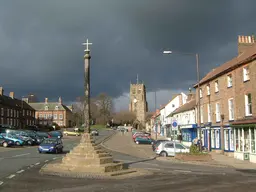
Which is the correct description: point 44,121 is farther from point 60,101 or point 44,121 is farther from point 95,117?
point 95,117

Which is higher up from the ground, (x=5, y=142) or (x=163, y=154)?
(x=5, y=142)

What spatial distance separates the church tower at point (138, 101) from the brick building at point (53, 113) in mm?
34631

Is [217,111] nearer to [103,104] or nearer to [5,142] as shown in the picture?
[5,142]

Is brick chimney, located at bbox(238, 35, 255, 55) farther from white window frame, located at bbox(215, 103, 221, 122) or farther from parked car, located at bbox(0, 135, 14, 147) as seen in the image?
parked car, located at bbox(0, 135, 14, 147)

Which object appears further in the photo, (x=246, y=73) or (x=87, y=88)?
(x=246, y=73)

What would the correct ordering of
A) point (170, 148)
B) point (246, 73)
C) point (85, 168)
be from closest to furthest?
point (85, 168) < point (246, 73) < point (170, 148)

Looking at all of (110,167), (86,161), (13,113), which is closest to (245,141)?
(110,167)

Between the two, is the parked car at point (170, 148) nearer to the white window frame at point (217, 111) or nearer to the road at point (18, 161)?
the white window frame at point (217, 111)

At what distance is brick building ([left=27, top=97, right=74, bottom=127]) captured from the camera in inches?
4916

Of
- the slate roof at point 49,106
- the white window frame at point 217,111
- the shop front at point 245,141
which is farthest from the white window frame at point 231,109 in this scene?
the slate roof at point 49,106

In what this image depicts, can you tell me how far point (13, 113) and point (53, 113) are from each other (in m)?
39.3

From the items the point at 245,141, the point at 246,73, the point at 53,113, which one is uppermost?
the point at 53,113

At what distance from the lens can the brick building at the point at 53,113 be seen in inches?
4916

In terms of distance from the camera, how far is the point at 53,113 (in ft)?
414
